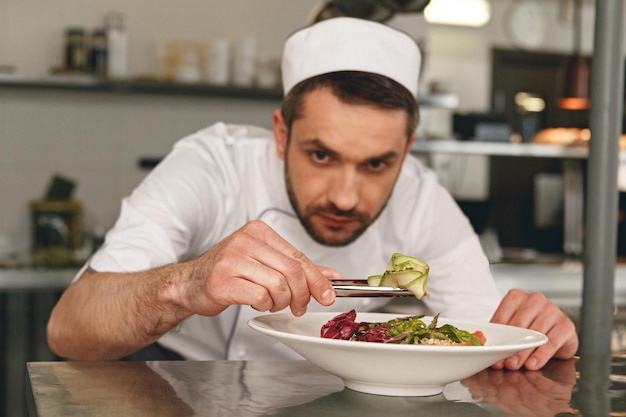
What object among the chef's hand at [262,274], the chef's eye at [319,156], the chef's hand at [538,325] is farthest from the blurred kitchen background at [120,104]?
the chef's hand at [262,274]

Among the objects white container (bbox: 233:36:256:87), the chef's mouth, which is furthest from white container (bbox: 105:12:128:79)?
the chef's mouth

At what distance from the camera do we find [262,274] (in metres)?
0.98

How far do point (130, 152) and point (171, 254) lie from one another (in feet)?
9.07

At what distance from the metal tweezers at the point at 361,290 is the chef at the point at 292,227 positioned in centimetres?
3

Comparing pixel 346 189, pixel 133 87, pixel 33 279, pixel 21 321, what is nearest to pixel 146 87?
pixel 133 87

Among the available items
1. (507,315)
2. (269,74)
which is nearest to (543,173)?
(269,74)

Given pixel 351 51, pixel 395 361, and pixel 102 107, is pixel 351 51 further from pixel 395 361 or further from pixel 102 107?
pixel 102 107

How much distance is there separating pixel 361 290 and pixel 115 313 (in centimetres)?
54

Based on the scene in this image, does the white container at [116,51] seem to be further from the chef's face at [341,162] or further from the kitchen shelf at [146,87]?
the chef's face at [341,162]

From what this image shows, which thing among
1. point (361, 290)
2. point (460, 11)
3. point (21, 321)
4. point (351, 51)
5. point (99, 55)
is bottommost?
point (21, 321)

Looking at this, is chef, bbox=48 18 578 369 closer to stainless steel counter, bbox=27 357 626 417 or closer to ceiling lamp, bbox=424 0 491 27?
stainless steel counter, bbox=27 357 626 417

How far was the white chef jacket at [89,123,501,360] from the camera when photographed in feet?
5.53

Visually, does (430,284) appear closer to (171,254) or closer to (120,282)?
(171,254)

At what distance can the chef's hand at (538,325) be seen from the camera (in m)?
1.21
